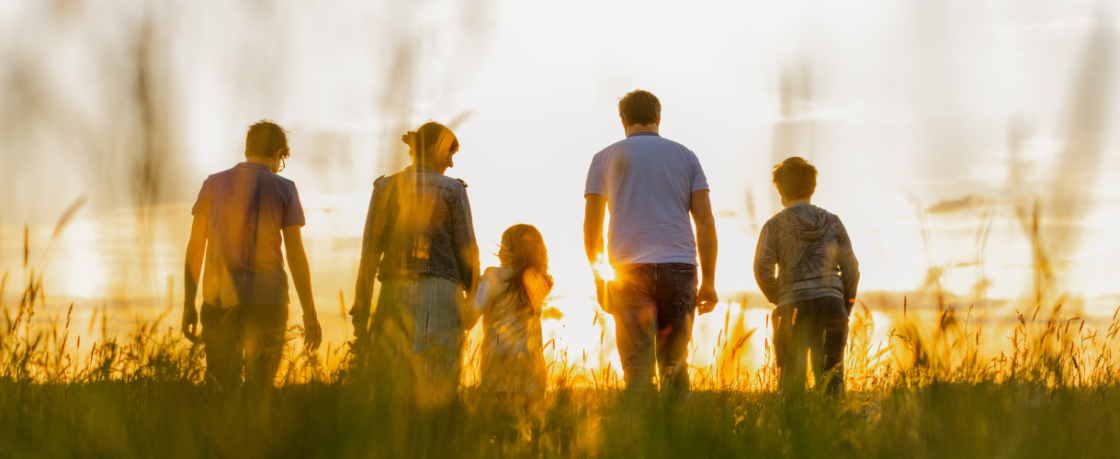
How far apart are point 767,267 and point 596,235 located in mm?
1108

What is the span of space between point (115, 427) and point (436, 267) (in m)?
1.78

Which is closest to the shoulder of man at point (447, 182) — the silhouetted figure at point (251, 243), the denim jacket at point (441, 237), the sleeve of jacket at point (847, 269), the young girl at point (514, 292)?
the denim jacket at point (441, 237)

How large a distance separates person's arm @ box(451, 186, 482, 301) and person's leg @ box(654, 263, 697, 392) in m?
0.87

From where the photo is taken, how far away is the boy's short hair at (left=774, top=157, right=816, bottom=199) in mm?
4887

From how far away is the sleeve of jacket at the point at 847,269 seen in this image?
4.86m

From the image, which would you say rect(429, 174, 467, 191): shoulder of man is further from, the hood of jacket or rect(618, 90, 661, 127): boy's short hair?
the hood of jacket

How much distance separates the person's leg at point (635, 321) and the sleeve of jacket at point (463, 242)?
0.71 m

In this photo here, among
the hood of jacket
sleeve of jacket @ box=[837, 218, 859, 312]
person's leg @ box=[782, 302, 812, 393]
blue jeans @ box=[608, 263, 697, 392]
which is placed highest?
the hood of jacket

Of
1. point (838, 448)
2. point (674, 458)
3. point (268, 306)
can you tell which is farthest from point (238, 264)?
point (838, 448)

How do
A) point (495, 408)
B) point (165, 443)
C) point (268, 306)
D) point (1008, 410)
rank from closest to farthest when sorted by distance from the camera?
point (165, 443), point (1008, 410), point (495, 408), point (268, 306)

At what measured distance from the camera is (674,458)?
2.40 metres

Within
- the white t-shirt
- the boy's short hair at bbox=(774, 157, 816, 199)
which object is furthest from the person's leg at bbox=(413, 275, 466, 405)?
the boy's short hair at bbox=(774, 157, 816, 199)

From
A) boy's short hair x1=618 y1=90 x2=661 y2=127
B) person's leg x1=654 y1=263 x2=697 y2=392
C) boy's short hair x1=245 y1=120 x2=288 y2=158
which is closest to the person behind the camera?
person's leg x1=654 y1=263 x2=697 y2=392

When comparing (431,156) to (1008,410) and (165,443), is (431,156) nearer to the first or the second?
(165,443)
